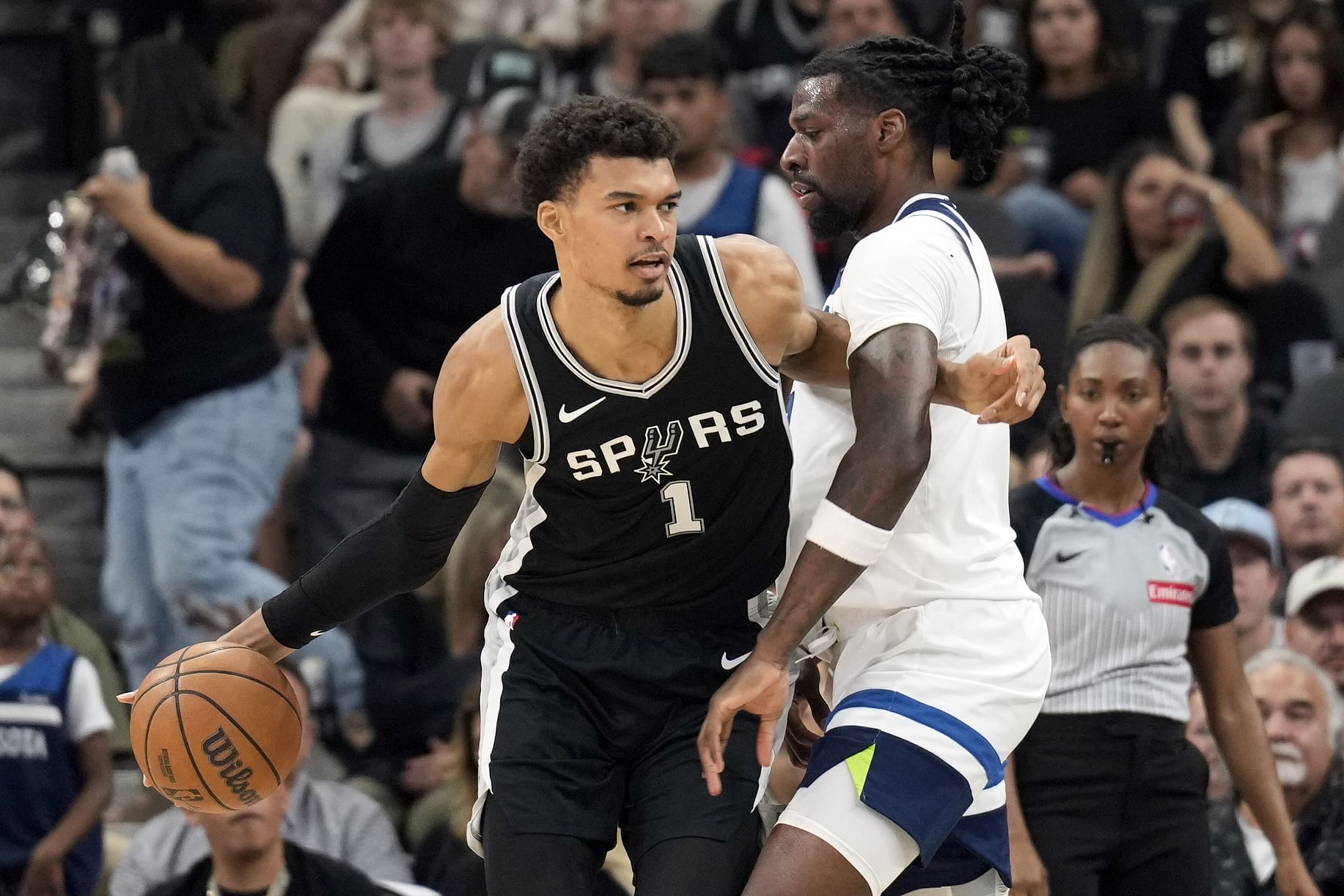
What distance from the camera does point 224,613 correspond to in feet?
22.1

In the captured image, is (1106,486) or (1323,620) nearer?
(1106,486)

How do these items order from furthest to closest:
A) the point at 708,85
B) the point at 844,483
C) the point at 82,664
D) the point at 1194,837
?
the point at 708,85, the point at 82,664, the point at 1194,837, the point at 844,483

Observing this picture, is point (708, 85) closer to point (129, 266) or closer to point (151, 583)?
point (129, 266)

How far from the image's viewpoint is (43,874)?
5.91m

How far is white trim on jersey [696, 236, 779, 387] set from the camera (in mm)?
3760

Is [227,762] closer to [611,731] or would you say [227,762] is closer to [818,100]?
[611,731]

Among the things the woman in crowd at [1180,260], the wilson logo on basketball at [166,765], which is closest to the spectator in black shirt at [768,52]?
the woman in crowd at [1180,260]

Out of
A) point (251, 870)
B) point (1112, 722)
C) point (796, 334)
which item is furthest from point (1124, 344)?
point (251, 870)

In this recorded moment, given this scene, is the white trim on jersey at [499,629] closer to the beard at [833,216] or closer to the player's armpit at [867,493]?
the player's armpit at [867,493]

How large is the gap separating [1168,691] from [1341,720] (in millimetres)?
1417

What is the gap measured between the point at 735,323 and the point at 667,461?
281 mm

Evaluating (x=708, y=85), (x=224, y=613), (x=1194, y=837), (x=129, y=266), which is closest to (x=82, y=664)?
(x=224, y=613)

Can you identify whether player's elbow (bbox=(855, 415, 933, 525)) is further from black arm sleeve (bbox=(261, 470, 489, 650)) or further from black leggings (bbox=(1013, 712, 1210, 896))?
black leggings (bbox=(1013, 712, 1210, 896))

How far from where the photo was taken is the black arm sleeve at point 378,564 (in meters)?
3.92
